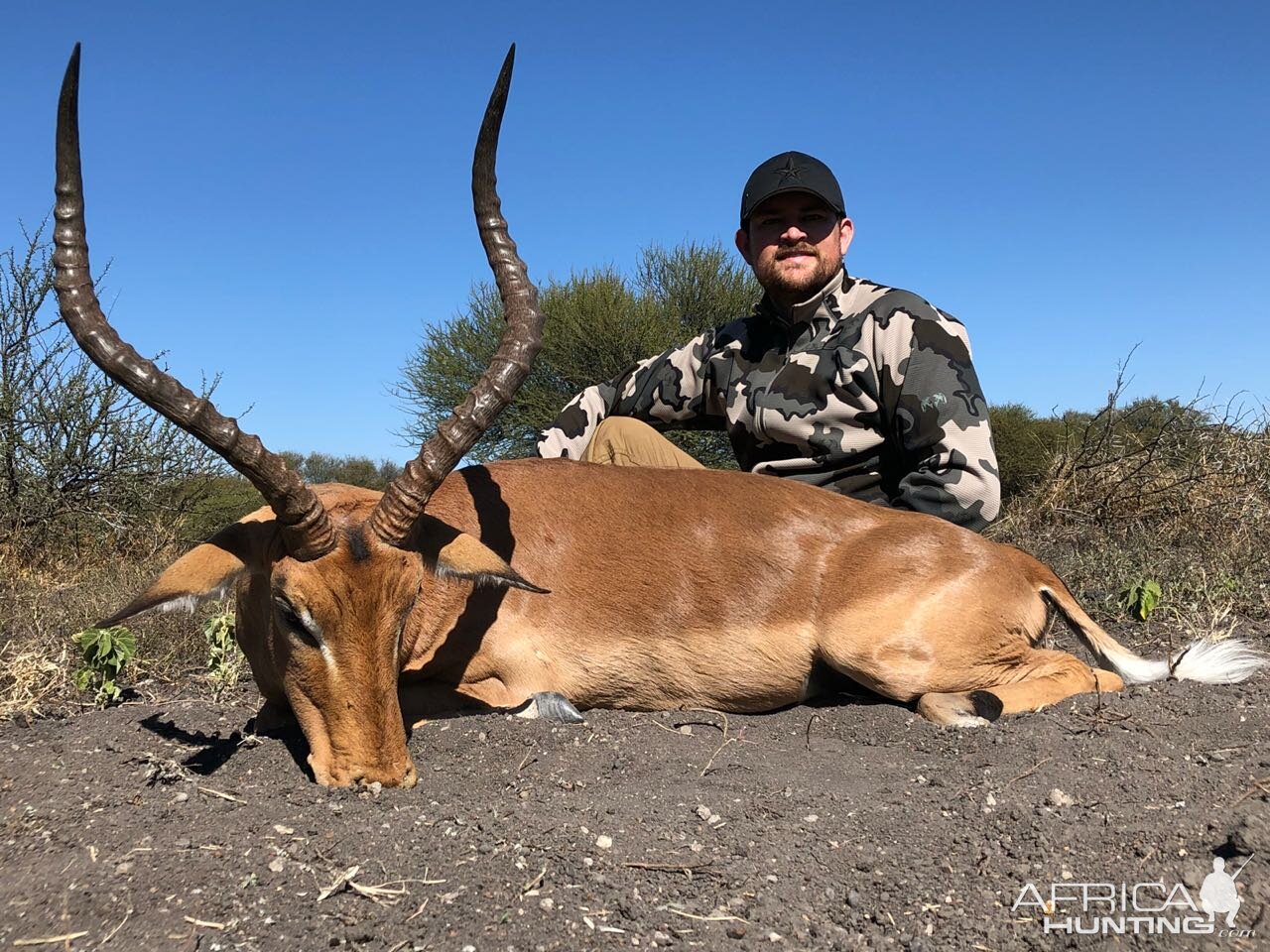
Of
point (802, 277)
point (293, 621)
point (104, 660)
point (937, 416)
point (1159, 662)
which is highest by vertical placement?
point (802, 277)

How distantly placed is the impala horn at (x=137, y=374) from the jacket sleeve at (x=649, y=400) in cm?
308

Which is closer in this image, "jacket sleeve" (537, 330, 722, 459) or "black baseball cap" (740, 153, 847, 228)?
"black baseball cap" (740, 153, 847, 228)

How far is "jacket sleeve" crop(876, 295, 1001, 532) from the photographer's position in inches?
208

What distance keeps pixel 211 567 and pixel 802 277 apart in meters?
3.90

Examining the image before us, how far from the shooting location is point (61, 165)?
11.1ft

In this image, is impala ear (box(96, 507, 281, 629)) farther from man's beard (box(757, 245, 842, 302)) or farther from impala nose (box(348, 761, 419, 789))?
man's beard (box(757, 245, 842, 302))

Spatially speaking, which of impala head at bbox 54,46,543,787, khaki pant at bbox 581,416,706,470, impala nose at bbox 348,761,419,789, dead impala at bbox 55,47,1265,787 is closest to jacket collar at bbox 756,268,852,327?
khaki pant at bbox 581,416,706,470

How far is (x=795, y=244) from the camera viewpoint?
6113mm

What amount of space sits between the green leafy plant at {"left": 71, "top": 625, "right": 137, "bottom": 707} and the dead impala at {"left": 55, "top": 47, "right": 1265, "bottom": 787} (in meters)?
0.88

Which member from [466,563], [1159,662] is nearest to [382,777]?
[466,563]

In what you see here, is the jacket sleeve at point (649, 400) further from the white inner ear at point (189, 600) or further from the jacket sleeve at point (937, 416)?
the white inner ear at point (189, 600)

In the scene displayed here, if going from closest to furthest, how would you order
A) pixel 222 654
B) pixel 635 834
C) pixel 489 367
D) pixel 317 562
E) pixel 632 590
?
pixel 635 834, pixel 317 562, pixel 489 367, pixel 632 590, pixel 222 654

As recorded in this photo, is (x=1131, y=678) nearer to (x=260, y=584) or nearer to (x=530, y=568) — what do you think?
(x=530, y=568)

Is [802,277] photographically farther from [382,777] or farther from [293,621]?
[382,777]
